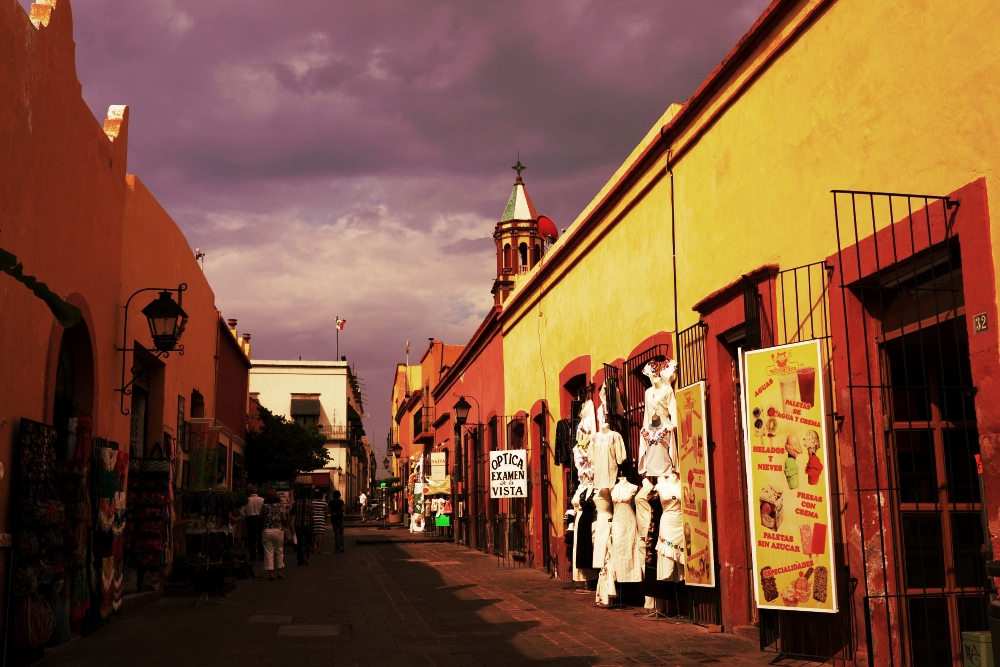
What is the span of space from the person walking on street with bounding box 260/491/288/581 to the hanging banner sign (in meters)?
3.92

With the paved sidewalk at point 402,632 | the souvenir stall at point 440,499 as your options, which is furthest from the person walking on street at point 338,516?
the paved sidewalk at point 402,632

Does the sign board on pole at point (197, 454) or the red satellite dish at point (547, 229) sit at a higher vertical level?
the red satellite dish at point (547, 229)

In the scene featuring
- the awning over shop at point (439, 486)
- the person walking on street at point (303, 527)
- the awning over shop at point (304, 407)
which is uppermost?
the awning over shop at point (304, 407)

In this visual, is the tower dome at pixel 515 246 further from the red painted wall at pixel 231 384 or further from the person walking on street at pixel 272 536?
the person walking on street at pixel 272 536

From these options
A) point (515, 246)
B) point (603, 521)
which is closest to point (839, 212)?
point (603, 521)

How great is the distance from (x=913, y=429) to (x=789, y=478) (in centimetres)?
101

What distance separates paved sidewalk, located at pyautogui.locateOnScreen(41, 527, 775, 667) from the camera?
8227 mm

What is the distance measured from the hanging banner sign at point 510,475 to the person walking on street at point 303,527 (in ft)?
15.8

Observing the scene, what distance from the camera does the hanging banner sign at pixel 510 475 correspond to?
18000 mm

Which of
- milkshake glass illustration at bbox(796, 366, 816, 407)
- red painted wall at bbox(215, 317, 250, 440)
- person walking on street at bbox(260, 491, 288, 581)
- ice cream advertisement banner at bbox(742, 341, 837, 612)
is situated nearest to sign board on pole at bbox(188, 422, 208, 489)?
person walking on street at bbox(260, 491, 288, 581)

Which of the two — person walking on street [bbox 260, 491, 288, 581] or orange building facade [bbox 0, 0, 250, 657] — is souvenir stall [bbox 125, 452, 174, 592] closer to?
orange building facade [bbox 0, 0, 250, 657]

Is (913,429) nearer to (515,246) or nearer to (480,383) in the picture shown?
(480,383)

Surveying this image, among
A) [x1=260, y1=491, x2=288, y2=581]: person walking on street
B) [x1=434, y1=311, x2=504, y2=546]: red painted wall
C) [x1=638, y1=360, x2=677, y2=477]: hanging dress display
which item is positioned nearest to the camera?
[x1=638, y1=360, x2=677, y2=477]: hanging dress display

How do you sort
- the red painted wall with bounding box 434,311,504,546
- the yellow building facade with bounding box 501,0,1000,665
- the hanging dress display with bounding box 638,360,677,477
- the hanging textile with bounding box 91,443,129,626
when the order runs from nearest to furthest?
the yellow building facade with bounding box 501,0,1000,665
the hanging dress display with bounding box 638,360,677,477
the hanging textile with bounding box 91,443,129,626
the red painted wall with bounding box 434,311,504,546
